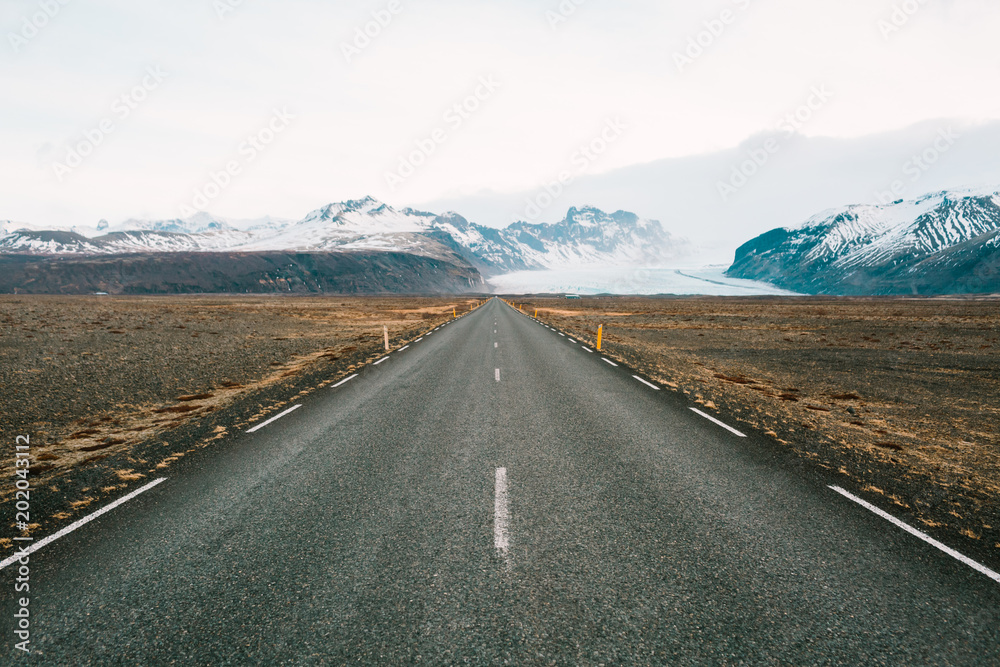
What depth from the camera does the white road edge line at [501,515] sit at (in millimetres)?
4387

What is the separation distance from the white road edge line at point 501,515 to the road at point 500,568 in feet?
0.16

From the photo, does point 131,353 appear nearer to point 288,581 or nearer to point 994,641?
point 288,581

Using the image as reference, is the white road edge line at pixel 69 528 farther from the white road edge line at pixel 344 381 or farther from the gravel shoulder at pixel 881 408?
the gravel shoulder at pixel 881 408

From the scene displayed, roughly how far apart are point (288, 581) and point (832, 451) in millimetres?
7900

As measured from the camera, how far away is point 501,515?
196 inches

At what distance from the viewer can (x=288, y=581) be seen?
3.88 meters

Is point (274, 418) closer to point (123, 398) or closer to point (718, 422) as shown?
point (123, 398)

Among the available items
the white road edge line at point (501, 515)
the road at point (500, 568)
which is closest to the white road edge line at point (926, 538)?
the road at point (500, 568)

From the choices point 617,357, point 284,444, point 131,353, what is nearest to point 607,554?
point 284,444

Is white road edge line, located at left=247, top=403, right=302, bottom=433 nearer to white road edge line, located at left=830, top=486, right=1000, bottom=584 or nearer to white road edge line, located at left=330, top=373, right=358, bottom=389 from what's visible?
white road edge line, located at left=330, top=373, right=358, bottom=389

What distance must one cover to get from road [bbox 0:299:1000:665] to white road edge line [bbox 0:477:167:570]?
0.12 metres

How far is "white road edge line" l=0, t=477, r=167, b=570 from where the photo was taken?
429cm

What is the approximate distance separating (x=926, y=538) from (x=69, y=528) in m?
8.84

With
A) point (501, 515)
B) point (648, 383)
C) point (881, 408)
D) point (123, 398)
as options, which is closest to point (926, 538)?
point (501, 515)
